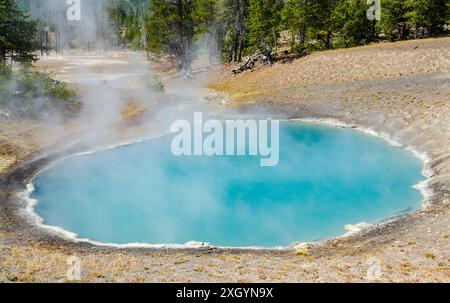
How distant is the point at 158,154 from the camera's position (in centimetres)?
4678

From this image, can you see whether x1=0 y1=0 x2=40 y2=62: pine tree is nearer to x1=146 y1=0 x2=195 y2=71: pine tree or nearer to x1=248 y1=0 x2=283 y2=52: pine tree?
x1=146 y1=0 x2=195 y2=71: pine tree

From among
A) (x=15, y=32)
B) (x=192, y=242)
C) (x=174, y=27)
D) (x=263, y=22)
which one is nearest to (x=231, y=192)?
(x=192, y=242)

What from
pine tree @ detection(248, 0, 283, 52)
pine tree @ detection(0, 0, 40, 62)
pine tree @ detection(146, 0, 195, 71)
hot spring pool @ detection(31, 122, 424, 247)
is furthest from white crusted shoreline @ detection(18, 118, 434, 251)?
pine tree @ detection(146, 0, 195, 71)

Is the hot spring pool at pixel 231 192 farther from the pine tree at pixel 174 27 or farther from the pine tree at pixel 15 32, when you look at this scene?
the pine tree at pixel 174 27

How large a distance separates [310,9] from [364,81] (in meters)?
25.5

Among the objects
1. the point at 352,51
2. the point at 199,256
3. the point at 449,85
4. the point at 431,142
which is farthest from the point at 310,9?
the point at 199,256

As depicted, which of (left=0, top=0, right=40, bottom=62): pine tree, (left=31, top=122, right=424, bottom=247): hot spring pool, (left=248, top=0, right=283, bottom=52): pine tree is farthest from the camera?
(left=248, top=0, right=283, bottom=52): pine tree

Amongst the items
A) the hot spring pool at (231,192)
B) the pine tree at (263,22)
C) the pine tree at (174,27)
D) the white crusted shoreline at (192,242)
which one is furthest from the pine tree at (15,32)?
the pine tree at (263,22)

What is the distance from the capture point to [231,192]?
37.6m

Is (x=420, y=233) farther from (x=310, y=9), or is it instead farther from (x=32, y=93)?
(x=310, y=9)

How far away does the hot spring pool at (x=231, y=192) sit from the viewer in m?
30.8

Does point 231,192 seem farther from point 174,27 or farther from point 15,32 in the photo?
point 174,27

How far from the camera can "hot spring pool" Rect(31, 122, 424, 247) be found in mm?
30789

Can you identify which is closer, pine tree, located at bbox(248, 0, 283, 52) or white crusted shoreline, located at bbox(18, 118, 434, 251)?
white crusted shoreline, located at bbox(18, 118, 434, 251)
